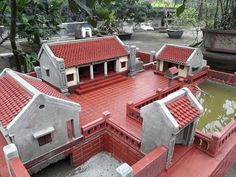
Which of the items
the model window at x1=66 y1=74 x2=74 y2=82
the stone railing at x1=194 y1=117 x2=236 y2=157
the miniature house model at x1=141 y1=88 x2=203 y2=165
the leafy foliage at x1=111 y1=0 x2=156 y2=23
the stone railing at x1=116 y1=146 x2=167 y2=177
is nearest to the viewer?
the stone railing at x1=116 y1=146 x2=167 y2=177

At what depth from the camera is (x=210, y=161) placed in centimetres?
834

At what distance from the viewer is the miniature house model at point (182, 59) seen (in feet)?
53.5

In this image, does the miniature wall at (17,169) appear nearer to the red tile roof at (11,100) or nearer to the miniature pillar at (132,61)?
the red tile roof at (11,100)

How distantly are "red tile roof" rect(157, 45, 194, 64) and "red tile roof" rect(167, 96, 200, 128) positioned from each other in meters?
8.82

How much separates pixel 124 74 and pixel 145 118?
9922mm

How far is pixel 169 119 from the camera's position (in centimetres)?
714

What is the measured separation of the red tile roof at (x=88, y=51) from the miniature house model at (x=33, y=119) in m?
4.96

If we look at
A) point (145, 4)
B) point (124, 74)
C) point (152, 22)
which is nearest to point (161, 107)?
point (124, 74)

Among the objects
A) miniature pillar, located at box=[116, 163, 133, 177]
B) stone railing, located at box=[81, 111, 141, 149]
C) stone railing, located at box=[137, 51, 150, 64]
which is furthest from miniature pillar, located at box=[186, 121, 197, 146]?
stone railing, located at box=[137, 51, 150, 64]

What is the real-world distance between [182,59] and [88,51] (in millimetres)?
7456

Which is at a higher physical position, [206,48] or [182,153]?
[206,48]

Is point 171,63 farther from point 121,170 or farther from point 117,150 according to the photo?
point 121,170

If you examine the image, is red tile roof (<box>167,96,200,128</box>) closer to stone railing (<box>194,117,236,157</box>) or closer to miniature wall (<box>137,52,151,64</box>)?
stone railing (<box>194,117,236,157</box>)

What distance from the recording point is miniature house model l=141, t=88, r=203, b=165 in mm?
7277
